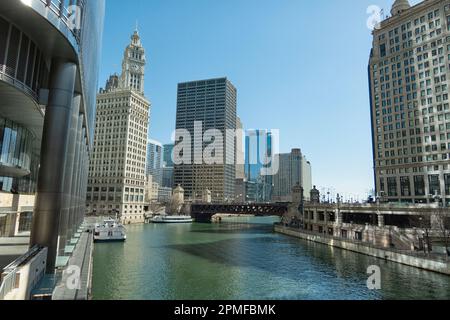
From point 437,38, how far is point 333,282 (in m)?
99.7

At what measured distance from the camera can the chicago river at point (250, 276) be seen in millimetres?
30234

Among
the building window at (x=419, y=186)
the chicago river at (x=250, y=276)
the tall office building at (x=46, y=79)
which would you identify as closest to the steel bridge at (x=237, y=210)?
the building window at (x=419, y=186)

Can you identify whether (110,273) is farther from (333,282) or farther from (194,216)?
(194,216)

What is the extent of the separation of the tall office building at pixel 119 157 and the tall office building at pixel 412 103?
103026mm

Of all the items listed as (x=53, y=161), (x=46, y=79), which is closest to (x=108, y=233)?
(x=46, y=79)

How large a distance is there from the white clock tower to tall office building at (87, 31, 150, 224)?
92.4 ft

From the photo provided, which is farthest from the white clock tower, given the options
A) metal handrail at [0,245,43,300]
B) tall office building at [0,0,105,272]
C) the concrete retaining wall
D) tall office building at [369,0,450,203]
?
metal handrail at [0,245,43,300]

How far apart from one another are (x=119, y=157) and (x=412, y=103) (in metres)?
119

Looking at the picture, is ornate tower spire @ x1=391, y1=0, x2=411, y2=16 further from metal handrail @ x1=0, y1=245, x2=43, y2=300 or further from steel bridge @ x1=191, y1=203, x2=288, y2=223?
metal handrail @ x1=0, y1=245, x2=43, y2=300

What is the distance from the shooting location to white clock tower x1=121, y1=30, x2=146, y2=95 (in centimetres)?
17450

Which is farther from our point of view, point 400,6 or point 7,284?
point 400,6

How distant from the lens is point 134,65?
17900 cm

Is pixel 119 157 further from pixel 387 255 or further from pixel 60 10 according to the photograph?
pixel 60 10
